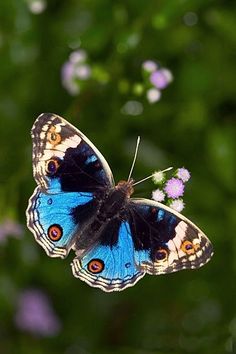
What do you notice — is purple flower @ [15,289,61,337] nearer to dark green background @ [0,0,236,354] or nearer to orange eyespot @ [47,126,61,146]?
dark green background @ [0,0,236,354]

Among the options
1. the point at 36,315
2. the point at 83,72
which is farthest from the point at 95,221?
the point at 36,315

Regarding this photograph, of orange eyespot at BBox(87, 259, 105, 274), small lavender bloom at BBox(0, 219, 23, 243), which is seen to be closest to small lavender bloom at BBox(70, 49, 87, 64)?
small lavender bloom at BBox(0, 219, 23, 243)

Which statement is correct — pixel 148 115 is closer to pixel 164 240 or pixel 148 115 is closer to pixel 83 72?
pixel 83 72

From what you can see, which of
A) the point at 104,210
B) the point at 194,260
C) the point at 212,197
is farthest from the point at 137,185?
the point at 212,197

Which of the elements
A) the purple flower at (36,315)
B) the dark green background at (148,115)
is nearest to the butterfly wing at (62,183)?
the dark green background at (148,115)

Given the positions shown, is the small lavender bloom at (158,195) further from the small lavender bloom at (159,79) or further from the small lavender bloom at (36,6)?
the small lavender bloom at (36,6)

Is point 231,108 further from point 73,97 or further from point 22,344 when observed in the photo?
point 22,344

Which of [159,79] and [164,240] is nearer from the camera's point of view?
[164,240]
